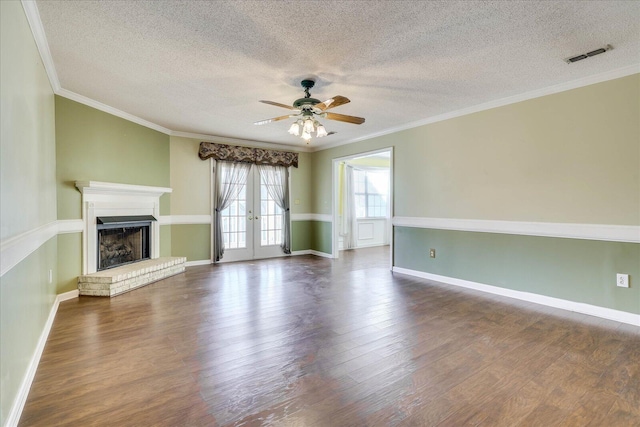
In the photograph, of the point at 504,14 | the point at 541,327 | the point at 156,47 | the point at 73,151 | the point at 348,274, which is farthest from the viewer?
the point at 348,274

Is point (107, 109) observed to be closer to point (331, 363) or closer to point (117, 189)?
point (117, 189)

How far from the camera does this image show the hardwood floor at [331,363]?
178cm

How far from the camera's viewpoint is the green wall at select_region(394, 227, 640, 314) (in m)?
3.15

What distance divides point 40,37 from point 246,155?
397cm

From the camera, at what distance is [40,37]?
2.43 metres

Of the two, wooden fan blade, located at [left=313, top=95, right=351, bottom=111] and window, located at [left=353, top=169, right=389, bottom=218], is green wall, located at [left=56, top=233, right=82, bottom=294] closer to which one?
wooden fan blade, located at [left=313, top=95, right=351, bottom=111]

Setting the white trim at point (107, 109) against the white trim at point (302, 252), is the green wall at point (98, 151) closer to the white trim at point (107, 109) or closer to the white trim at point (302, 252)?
the white trim at point (107, 109)

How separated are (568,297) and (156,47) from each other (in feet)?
16.2

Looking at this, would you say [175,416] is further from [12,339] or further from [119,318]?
[119,318]

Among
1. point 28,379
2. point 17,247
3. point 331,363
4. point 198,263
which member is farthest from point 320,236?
point 17,247

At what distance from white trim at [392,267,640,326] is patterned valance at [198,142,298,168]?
3847 mm

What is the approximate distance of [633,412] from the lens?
1.79 meters

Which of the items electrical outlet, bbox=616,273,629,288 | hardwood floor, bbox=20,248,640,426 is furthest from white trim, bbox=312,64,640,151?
hardwood floor, bbox=20,248,640,426

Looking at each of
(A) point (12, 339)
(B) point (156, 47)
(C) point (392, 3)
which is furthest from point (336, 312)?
(B) point (156, 47)
